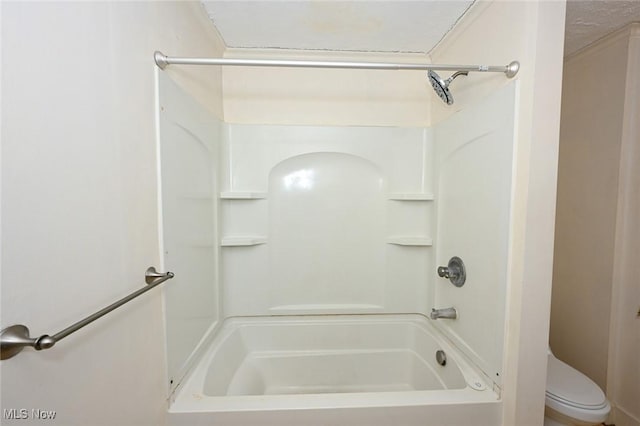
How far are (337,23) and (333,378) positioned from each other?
86.8 inches

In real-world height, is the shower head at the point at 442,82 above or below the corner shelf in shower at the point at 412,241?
above

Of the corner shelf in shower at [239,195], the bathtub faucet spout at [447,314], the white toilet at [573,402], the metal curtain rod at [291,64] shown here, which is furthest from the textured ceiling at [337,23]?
the white toilet at [573,402]

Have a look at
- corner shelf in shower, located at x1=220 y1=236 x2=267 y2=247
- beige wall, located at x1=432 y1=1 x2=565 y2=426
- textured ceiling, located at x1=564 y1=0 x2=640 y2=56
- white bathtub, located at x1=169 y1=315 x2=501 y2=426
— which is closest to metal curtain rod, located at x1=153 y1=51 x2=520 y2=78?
beige wall, located at x1=432 y1=1 x2=565 y2=426

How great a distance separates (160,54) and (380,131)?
4.35 ft

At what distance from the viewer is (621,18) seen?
142cm

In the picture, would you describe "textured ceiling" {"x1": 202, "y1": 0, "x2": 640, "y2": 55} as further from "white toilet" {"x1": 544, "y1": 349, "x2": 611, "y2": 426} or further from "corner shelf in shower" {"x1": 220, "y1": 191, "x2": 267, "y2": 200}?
"white toilet" {"x1": 544, "y1": 349, "x2": 611, "y2": 426}

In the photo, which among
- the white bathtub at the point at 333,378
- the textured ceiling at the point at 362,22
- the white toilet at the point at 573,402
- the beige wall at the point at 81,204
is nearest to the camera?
the beige wall at the point at 81,204

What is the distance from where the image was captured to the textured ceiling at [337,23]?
1311mm

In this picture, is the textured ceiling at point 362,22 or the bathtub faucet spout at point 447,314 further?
the bathtub faucet spout at point 447,314

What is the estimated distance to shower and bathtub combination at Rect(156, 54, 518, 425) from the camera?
134 cm

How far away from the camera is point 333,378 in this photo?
179cm

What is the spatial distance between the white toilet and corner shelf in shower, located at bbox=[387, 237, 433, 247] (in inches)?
35.0

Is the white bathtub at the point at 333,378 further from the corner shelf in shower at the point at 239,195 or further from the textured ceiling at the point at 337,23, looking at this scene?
the textured ceiling at the point at 337,23

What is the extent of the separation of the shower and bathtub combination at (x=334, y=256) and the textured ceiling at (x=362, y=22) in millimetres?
439
